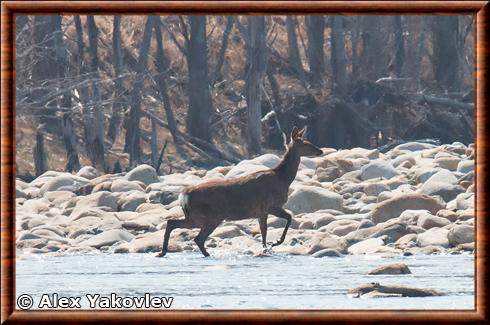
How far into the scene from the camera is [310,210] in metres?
20.4

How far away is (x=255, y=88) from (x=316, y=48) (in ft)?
23.8

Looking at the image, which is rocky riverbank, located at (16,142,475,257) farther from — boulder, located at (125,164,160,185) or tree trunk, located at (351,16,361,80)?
tree trunk, located at (351,16,361,80)

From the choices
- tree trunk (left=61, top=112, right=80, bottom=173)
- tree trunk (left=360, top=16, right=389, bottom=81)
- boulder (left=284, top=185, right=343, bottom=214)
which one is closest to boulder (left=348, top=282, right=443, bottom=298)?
boulder (left=284, top=185, right=343, bottom=214)

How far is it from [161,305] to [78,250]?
6.88 m

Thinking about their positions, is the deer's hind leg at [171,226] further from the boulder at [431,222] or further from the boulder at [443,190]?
the boulder at [443,190]

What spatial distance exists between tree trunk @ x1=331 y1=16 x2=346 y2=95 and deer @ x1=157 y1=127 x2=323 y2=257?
57.6ft

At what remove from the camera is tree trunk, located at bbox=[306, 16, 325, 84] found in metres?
38.6

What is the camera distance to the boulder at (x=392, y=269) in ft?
44.3

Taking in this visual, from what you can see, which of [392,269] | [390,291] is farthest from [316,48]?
[390,291]

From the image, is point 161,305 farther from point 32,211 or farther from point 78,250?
point 32,211

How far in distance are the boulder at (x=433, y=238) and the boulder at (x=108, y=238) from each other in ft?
13.3

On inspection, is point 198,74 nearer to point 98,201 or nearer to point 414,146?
point 414,146

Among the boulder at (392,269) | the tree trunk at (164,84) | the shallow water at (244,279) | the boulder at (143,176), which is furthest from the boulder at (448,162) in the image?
the boulder at (392,269)

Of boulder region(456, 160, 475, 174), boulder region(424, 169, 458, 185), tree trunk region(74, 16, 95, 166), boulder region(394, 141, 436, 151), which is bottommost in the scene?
boulder region(424, 169, 458, 185)
